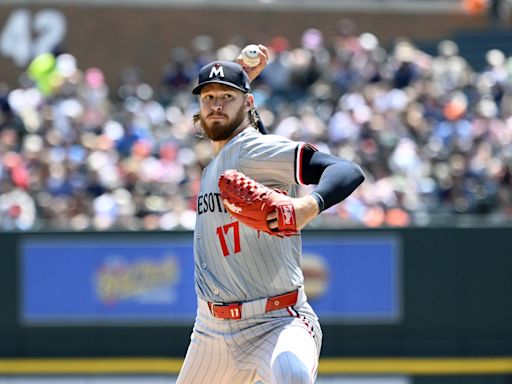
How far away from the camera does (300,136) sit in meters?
13.5

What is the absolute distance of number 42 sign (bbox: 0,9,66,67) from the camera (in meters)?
18.4

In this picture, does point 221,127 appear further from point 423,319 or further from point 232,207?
point 423,319

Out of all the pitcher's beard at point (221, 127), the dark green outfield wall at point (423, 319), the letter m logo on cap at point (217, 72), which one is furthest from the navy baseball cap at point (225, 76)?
the dark green outfield wall at point (423, 319)

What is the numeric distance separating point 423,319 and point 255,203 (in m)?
7.46

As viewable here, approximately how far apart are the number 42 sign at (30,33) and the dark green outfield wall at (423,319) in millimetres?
7045

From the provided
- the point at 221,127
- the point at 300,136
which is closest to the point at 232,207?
the point at 221,127

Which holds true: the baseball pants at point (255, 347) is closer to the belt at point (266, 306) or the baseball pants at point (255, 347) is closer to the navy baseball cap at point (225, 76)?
the belt at point (266, 306)

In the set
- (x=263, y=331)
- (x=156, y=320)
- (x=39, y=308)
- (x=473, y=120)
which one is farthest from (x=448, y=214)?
(x=263, y=331)

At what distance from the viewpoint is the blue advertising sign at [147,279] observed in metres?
11.9

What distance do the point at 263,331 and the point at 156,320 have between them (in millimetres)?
6956

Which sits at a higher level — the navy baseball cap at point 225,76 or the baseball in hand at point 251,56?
the baseball in hand at point 251,56

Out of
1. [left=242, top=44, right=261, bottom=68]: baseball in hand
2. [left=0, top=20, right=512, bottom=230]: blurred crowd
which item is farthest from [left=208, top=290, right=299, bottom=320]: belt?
[left=0, top=20, right=512, bottom=230]: blurred crowd

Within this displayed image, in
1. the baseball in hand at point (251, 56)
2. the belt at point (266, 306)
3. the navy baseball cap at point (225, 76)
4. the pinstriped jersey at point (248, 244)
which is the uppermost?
the baseball in hand at point (251, 56)

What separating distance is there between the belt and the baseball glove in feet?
1.71
